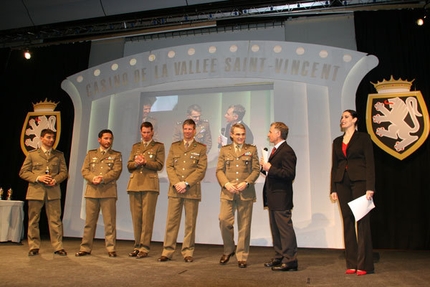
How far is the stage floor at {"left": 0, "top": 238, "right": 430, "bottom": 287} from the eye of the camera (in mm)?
2514

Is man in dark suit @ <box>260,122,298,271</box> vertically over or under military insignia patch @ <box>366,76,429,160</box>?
under

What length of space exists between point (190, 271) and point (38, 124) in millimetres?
4535

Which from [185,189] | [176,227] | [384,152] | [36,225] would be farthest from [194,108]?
[384,152]

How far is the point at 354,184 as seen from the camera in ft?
9.82

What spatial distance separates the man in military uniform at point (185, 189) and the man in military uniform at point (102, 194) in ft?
2.07

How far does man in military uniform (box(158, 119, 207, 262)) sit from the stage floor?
0.17 m

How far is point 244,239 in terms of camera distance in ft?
10.8

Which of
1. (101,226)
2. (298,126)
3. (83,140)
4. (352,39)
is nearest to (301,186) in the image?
(298,126)

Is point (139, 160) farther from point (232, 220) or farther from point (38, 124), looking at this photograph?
point (38, 124)

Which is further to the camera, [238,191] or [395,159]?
[395,159]

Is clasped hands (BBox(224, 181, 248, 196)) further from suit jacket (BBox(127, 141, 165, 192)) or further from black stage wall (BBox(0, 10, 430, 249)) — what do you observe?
black stage wall (BBox(0, 10, 430, 249))

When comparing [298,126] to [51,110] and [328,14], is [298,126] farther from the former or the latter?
[51,110]

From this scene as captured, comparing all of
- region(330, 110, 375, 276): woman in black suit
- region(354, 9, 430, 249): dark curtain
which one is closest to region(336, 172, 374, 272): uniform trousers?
region(330, 110, 375, 276): woman in black suit

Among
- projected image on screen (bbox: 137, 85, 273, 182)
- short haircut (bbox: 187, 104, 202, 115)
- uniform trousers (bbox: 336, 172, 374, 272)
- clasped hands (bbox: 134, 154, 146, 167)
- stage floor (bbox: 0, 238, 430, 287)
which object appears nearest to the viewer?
stage floor (bbox: 0, 238, 430, 287)
